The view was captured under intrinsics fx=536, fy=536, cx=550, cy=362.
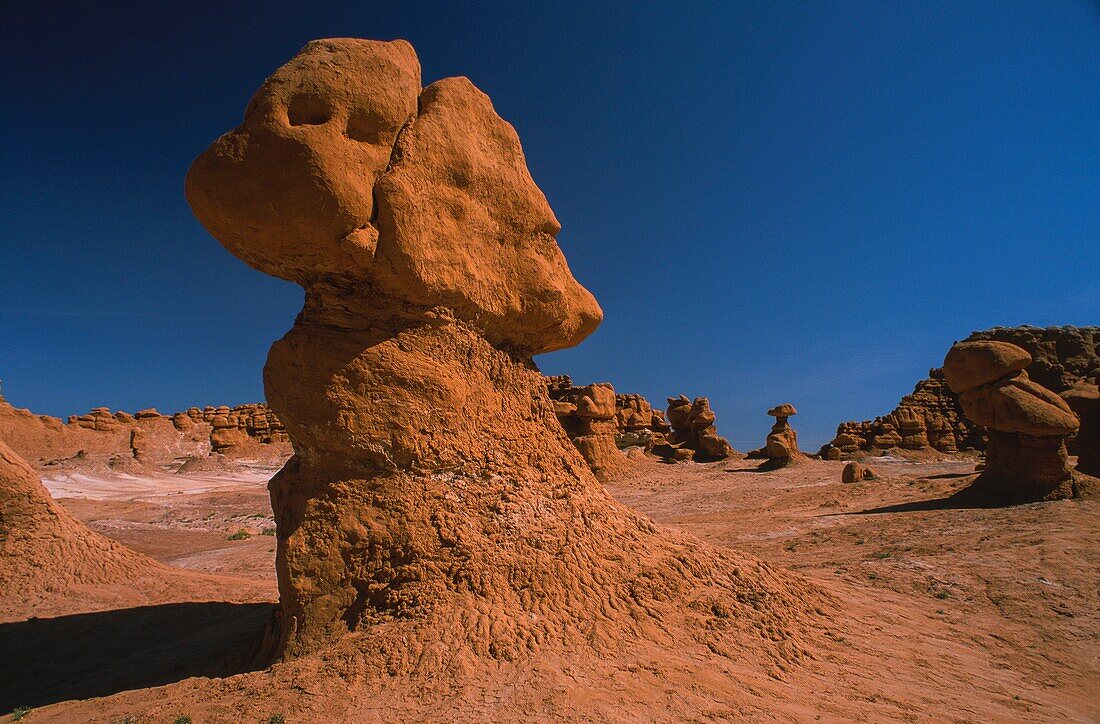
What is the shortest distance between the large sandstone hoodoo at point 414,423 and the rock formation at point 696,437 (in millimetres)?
22617

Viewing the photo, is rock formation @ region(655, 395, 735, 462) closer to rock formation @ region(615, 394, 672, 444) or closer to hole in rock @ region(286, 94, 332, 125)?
rock formation @ region(615, 394, 672, 444)

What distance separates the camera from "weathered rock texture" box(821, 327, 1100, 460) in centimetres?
2680

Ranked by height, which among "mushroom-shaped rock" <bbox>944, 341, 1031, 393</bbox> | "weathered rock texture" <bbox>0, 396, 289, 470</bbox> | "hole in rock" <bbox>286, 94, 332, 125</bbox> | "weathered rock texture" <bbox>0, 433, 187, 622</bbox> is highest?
"weathered rock texture" <bbox>0, 396, 289, 470</bbox>

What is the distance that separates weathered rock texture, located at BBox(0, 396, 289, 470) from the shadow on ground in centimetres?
2187

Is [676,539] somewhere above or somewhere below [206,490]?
below

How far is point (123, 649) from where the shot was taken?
450cm

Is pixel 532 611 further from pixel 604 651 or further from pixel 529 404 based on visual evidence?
pixel 529 404

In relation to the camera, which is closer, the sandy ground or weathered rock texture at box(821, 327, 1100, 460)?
the sandy ground

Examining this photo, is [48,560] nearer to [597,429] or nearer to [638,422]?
[597,429]

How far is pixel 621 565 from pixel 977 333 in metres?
37.3

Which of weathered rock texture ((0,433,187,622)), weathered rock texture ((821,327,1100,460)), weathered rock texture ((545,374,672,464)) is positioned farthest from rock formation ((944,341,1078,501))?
weathered rock texture ((821,327,1100,460))

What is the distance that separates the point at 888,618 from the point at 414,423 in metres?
4.56

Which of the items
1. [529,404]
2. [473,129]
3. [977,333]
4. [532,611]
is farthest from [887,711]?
[977,333]

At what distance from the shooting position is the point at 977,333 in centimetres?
3158
